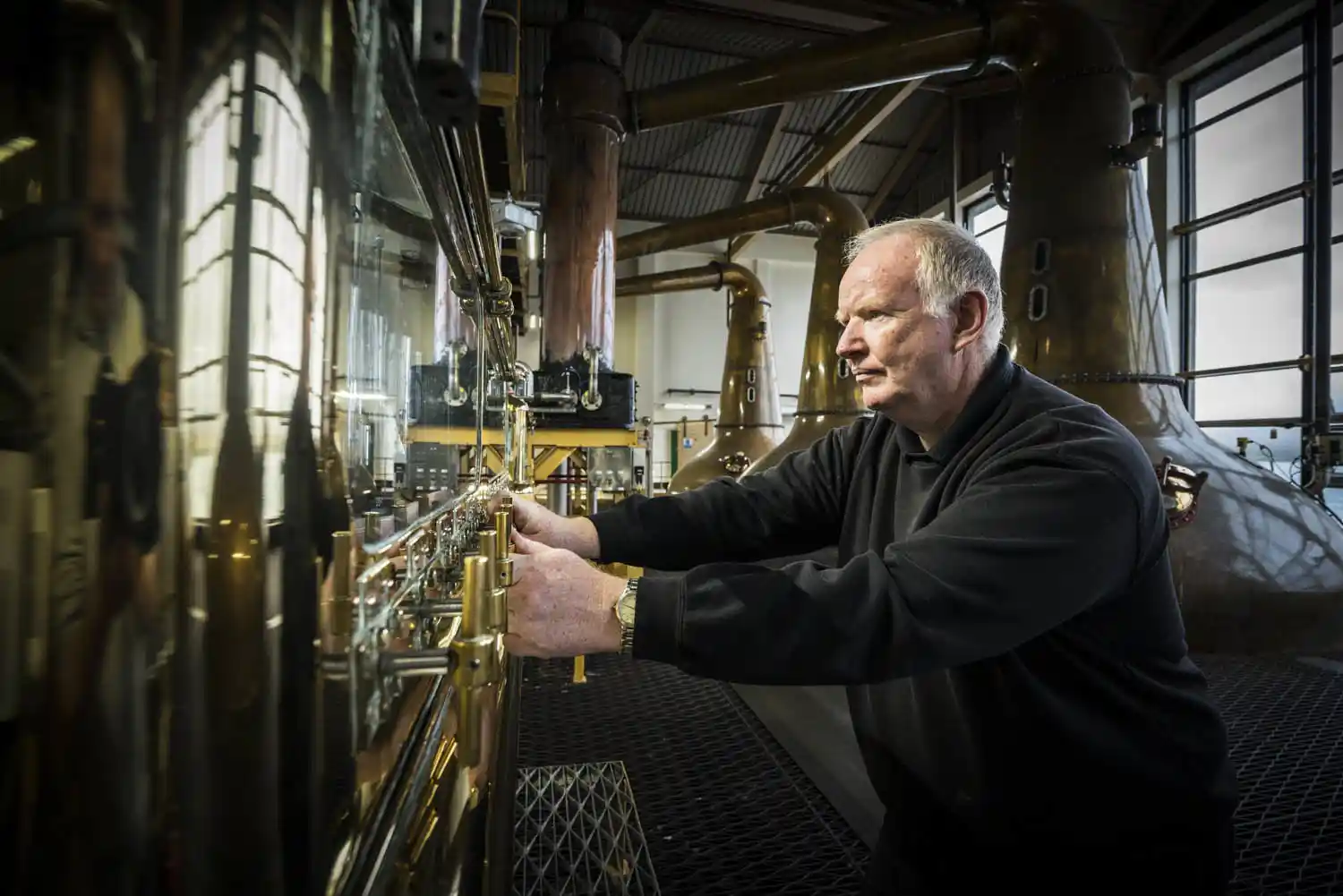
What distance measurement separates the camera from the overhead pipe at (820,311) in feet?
15.9

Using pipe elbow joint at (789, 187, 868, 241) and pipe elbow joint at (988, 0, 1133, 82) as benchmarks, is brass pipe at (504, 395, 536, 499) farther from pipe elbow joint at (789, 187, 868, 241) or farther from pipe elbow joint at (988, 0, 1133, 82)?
pipe elbow joint at (789, 187, 868, 241)

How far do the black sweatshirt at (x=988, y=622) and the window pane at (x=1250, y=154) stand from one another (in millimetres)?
5626

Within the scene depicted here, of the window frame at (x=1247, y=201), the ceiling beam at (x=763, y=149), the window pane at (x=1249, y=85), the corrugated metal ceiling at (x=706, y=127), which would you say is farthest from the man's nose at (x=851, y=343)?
the ceiling beam at (x=763, y=149)

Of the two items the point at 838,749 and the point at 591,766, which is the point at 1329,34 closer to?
the point at 838,749

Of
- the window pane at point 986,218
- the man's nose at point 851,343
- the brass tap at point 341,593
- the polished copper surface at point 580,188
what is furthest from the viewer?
the window pane at point 986,218

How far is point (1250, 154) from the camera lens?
17.2 feet

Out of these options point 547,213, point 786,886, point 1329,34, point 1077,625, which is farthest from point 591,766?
point 1329,34

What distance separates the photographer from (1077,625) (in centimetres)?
96

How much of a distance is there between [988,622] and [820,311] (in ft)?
14.7

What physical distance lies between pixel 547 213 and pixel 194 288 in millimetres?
3395

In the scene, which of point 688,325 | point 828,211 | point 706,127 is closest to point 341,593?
point 828,211

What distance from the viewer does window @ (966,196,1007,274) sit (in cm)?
756

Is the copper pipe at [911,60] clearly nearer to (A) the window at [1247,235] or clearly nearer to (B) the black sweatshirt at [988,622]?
(A) the window at [1247,235]

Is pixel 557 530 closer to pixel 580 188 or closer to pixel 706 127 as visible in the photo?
pixel 580 188
